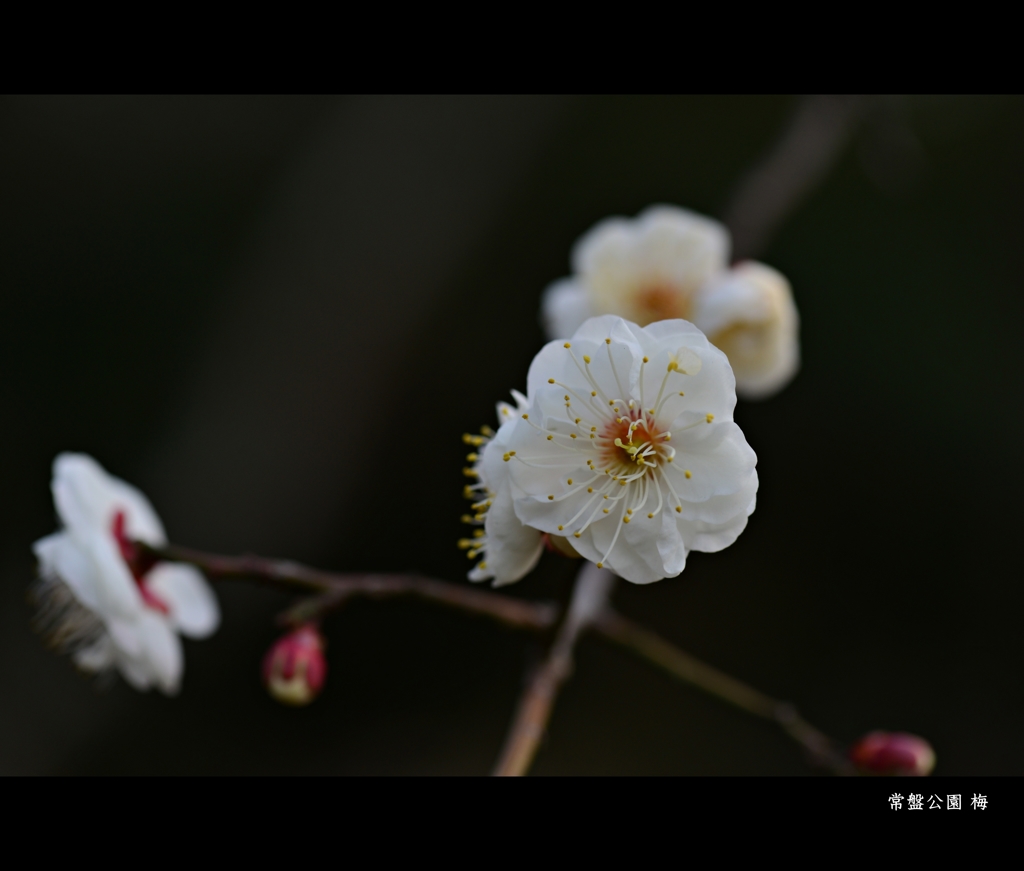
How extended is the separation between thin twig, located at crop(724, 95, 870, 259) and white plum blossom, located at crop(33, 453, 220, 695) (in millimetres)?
1335

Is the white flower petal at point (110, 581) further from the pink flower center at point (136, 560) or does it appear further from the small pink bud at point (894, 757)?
the small pink bud at point (894, 757)

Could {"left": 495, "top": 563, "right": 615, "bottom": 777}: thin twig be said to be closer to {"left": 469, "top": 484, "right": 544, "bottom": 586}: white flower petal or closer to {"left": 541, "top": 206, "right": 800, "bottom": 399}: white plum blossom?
{"left": 469, "top": 484, "right": 544, "bottom": 586}: white flower petal

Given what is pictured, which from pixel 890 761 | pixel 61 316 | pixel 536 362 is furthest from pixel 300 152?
pixel 890 761

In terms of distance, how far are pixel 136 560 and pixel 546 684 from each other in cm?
62

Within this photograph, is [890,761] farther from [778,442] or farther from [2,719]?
[2,719]

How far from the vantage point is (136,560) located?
1265mm

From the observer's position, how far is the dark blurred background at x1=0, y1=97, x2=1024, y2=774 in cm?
305

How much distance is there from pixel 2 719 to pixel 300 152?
7.10 ft

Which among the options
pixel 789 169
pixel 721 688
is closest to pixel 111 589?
pixel 721 688

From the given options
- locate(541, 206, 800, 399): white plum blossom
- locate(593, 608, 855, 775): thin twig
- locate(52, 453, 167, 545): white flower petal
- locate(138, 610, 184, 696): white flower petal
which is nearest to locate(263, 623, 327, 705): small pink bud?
locate(138, 610, 184, 696): white flower petal

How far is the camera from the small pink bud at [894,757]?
1.25 metres

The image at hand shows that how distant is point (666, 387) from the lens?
0.96 meters

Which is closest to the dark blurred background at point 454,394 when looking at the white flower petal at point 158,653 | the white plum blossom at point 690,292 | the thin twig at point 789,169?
the thin twig at point 789,169

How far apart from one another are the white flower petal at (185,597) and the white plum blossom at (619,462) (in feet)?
2.01
